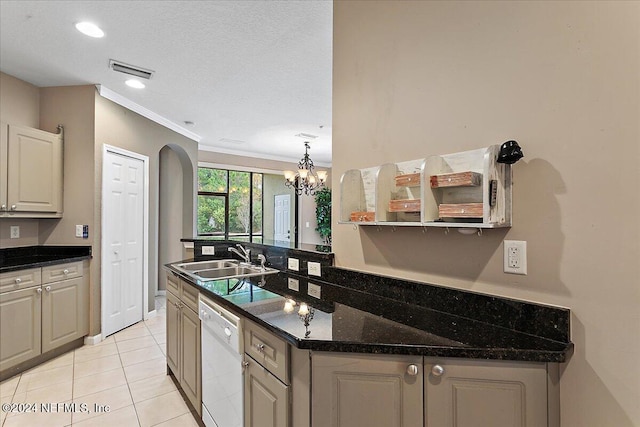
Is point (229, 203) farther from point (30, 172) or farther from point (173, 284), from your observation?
point (173, 284)

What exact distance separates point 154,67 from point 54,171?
146cm

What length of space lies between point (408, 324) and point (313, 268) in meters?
0.98

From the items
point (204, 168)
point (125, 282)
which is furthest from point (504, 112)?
point (204, 168)

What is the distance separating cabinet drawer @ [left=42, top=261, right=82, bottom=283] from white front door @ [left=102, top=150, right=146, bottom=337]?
0.27 m

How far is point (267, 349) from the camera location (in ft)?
4.55

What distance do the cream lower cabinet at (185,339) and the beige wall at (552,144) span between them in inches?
52.7

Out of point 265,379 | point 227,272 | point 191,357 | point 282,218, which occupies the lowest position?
point 191,357

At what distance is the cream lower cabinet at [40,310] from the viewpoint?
2.67 m

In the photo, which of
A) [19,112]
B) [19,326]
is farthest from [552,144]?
[19,112]

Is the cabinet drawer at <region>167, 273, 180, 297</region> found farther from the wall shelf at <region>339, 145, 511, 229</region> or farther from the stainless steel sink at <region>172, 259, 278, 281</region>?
the wall shelf at <region>339, 145, 511, 229</region>

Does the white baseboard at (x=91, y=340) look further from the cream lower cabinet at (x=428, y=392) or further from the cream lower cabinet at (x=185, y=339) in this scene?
the cream lower cabinet at (x=428, y=392)

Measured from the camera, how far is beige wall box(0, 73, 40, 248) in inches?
123

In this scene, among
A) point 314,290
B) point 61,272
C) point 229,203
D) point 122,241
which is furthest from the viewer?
point 229,203

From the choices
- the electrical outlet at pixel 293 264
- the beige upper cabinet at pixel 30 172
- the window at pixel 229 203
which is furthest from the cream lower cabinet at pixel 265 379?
the window at pixel 229 203
